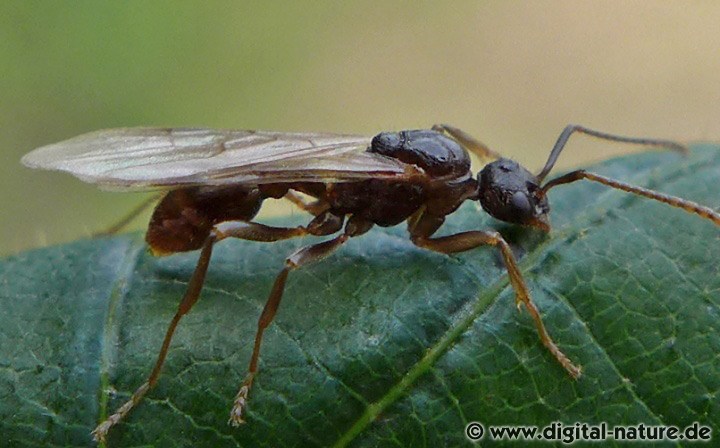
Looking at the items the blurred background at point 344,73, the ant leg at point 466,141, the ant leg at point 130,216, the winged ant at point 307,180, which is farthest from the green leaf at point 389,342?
the blurred background at point 344,73

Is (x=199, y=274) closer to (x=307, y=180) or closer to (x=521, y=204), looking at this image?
(x=307, y=180)

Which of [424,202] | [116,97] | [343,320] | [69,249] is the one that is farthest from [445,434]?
[116,97]

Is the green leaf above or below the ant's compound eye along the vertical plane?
below

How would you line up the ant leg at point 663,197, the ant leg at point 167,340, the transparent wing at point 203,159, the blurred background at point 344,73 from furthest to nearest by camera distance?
1. the blurred background at point 344,73
2. the transparent wing at point 203,159
3. the ant leg at point 663,197
4. the ant leg at point 167,340

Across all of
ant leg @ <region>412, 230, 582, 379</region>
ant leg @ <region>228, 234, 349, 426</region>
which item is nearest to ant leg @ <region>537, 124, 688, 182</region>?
ant leg @ <region>412, 230, 582, 379</region>

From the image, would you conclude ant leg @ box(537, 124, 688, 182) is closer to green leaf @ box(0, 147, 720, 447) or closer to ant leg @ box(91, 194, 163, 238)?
green leaf @ box(0, 147, 720, 447)

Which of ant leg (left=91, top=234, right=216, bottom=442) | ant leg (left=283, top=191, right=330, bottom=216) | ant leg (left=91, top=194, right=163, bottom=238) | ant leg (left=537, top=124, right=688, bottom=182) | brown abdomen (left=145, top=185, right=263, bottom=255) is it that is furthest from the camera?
ant leg (left=91, top=194, right=163, bottom=238)

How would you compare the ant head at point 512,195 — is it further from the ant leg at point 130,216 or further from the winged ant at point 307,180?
the ant leg at point 130,216
